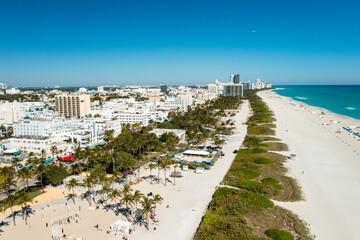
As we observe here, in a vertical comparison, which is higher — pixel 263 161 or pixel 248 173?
pixel 263 161

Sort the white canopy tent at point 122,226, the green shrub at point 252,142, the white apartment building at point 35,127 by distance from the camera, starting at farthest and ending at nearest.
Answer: the white apartment building at point 35,127 < the green shrub at point 252,142 < the white canopy tent at point 122,226

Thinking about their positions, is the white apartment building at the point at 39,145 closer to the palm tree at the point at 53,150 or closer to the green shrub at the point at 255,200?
the palm tree at the point at 53,150

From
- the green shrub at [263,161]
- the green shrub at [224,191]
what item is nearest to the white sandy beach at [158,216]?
the green shrub at [224,191]

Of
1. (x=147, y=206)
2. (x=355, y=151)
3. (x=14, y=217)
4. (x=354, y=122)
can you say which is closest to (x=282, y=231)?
(x=147, y=206)

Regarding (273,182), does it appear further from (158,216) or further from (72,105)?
(72,105)

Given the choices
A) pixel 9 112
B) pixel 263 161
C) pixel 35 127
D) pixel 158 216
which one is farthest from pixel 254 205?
pixel 9 112

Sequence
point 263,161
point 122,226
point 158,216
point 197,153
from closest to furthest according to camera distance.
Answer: point 122,226, point 158,216, point 263,161, point 197,153

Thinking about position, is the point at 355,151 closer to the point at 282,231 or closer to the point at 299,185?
the point at 299,185
